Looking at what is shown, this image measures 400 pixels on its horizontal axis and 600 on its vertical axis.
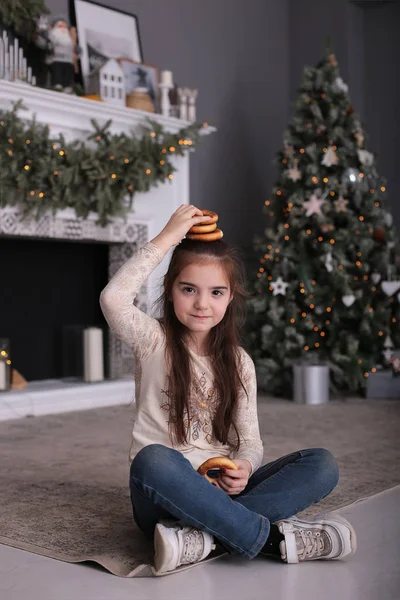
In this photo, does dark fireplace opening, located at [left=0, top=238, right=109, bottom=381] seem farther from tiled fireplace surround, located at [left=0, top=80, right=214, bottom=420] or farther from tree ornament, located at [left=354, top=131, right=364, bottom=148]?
tree ornament, located at [left=354, top=131, right=364, bottom=148]

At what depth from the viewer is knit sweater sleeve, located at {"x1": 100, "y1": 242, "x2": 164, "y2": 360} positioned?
1.89m

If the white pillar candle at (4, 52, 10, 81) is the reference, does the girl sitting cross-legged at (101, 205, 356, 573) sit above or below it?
below

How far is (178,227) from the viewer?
1.91 meters

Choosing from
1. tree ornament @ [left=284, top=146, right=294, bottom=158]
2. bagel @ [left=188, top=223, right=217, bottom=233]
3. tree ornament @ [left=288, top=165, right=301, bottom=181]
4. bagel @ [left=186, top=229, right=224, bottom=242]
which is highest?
tree ornament @ [left=284, top=146, right=294, bottom=158]

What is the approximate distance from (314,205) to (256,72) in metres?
1.58

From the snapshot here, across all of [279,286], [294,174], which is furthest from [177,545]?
[294,174]

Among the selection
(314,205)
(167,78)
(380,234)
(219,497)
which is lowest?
(219,497)

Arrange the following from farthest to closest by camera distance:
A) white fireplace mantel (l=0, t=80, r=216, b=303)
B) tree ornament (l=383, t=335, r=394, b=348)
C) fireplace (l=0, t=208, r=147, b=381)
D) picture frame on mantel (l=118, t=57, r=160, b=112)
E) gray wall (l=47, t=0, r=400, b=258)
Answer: gray wall (l=47, t=0, r=400, b=258)
tree ornament (l=383, t=335, r=394, b=348)
picture frame on mantel (l=118, t=57, r=160, b=112)
fireplace (l=0, t=208, r=147, b=381)
white fireplace mantel (l=0, t=80, r=216, b=303)

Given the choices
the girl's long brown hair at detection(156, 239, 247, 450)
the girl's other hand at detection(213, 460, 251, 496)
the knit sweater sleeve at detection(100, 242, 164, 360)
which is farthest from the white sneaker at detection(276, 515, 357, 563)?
the knit sweater sleeve at detection(100, 242, 164, 360)

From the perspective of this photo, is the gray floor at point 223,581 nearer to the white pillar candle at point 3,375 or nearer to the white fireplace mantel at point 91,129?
the white fireplace mantel at point 91,129

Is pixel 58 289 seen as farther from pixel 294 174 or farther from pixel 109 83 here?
pixel 294 174

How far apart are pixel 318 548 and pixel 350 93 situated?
462cm

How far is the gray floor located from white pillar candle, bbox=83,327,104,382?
258 cm

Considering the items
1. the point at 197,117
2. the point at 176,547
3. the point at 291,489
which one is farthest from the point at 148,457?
the point at 197,117
